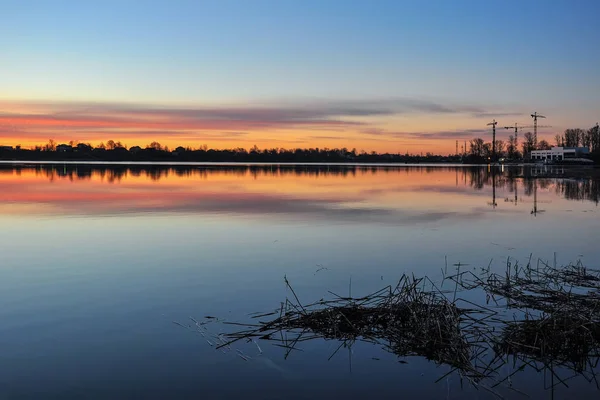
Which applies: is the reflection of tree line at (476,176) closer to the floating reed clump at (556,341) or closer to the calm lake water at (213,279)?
the calm lake water at (213,279)

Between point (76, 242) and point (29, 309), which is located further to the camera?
point (76, 242)

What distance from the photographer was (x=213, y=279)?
1280cm

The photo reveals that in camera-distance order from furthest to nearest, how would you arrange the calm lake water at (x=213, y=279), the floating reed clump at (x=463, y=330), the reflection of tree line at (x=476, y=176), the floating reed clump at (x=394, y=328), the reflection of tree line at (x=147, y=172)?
the reflection of tree line at (x=147, y=172) → the reflection of tree line at (x=476, y=176) → the floating reed clump at (x=394, y=328) → the floating reed clump at (x=463, y=330) → the calm lake water at (x=213, y=279)

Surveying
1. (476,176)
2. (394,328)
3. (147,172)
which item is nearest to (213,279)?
(394,328)

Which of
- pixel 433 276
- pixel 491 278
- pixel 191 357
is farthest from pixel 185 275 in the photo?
pixel 491 278

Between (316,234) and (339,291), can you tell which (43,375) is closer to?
(339,291)

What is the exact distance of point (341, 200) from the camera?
35.7m

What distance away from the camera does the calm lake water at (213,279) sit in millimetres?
7285

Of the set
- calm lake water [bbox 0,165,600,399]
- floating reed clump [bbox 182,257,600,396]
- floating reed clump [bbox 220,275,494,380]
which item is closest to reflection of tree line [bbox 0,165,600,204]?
calm lake water [bbox 0,165,600,399]

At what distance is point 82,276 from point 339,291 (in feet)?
20.7

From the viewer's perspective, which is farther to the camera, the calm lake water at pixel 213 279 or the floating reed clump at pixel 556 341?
the floating reed clump at pixel 556 341

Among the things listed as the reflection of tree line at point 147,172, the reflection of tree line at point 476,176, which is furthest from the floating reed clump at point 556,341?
the reflection of tree line at point 147,172

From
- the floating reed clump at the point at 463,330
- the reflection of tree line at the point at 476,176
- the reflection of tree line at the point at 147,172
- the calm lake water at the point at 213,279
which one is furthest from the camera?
the reflection of tree line at the point at 147,172

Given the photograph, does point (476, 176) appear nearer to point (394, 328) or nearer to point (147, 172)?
point (147, 172)
